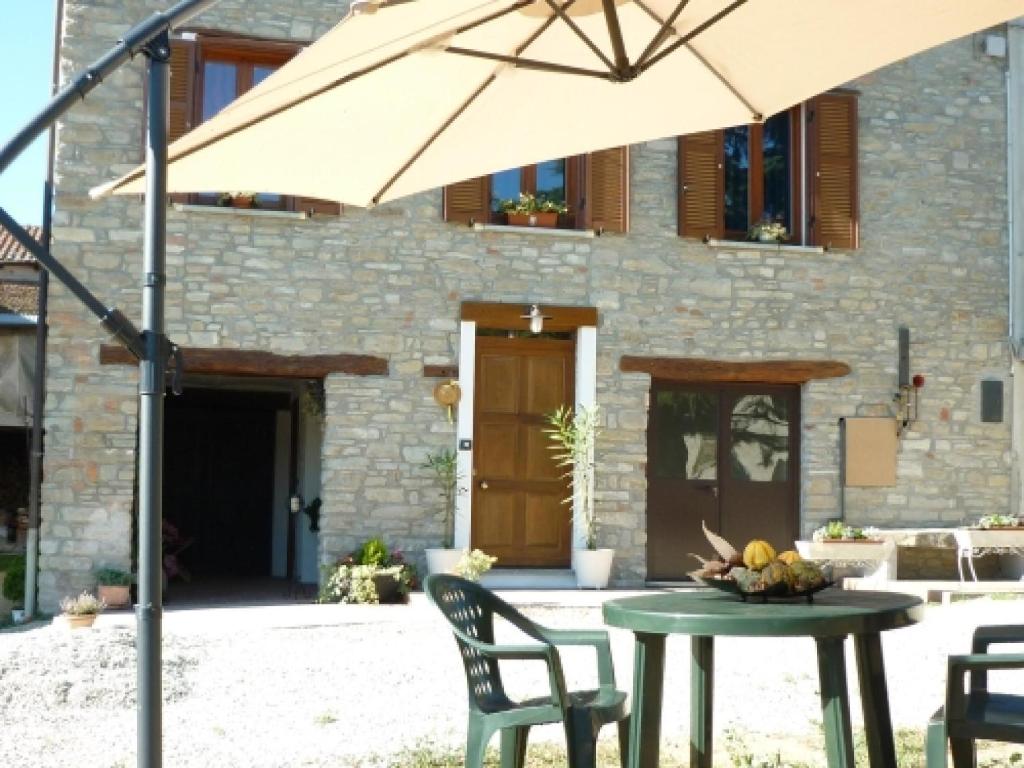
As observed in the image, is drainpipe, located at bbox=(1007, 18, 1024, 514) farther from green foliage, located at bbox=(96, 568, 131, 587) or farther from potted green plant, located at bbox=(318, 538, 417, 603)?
green foliage, located at bbox=(96, 568, 131, 587)

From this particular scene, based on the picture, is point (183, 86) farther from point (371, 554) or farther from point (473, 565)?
point (473, 565)

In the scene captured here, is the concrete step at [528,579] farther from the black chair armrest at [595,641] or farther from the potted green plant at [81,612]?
the black chair armrest at [595,641]

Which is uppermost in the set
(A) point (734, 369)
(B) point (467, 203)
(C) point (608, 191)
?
(C) point (608, 191)

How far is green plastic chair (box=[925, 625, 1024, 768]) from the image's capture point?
134 inches

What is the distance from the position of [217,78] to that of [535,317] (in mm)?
3178

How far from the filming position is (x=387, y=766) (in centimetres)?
479

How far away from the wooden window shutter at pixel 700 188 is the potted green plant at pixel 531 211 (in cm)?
102

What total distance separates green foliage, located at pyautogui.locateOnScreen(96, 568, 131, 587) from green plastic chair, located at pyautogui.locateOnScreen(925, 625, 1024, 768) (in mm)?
7493

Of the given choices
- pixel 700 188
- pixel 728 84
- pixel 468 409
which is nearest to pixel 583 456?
pixel 468 409

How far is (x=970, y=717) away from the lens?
11.4ft

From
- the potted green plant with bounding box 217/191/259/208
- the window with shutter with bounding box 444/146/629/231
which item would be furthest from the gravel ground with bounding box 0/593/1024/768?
the window with shutter with bounding box 444/146/629/231

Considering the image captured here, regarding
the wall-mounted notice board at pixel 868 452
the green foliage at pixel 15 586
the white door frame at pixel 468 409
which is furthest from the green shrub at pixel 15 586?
the wall-mounted notice board at pixel 868 452

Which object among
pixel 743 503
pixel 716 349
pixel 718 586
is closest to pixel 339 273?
pixel 716 349

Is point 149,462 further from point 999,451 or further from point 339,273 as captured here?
point 999,451
